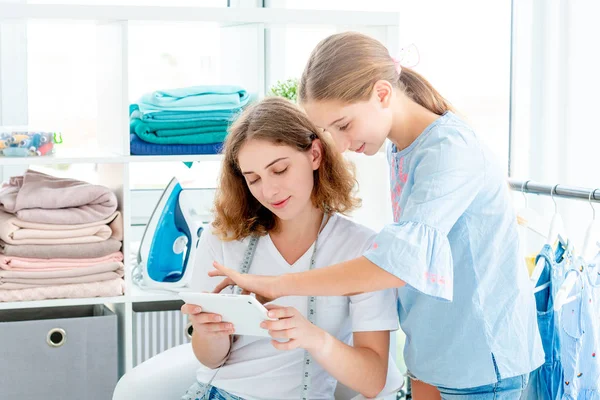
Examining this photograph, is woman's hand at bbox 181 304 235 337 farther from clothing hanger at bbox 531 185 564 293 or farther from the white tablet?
clothing hanger at bbox 531 185 564 293

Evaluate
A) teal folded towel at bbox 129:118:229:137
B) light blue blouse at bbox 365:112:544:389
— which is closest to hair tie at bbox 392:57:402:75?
light blue blouse at bbox 365:112:544:389

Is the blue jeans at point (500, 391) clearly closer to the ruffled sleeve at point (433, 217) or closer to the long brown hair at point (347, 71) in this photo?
the ruffled sleeve at point (433, 217)

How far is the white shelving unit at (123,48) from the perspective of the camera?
198 cm

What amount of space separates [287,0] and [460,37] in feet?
2.63

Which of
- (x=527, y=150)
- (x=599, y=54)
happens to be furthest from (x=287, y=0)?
(x=599, y=54)

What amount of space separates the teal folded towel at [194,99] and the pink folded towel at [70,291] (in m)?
0.48

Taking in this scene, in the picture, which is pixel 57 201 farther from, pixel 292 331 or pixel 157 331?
pixel 292 331

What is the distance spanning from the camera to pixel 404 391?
8.09ft

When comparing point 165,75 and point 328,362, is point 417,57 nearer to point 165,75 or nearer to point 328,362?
point 328,362

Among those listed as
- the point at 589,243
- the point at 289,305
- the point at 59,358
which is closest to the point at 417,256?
the point at 289,305

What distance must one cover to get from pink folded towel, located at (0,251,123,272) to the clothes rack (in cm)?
107

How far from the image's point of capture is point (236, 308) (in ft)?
4.52

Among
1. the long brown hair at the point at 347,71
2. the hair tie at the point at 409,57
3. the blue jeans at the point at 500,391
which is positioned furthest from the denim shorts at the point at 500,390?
the hair tie at the point at 409,57

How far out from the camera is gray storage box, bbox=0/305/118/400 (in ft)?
6.96
